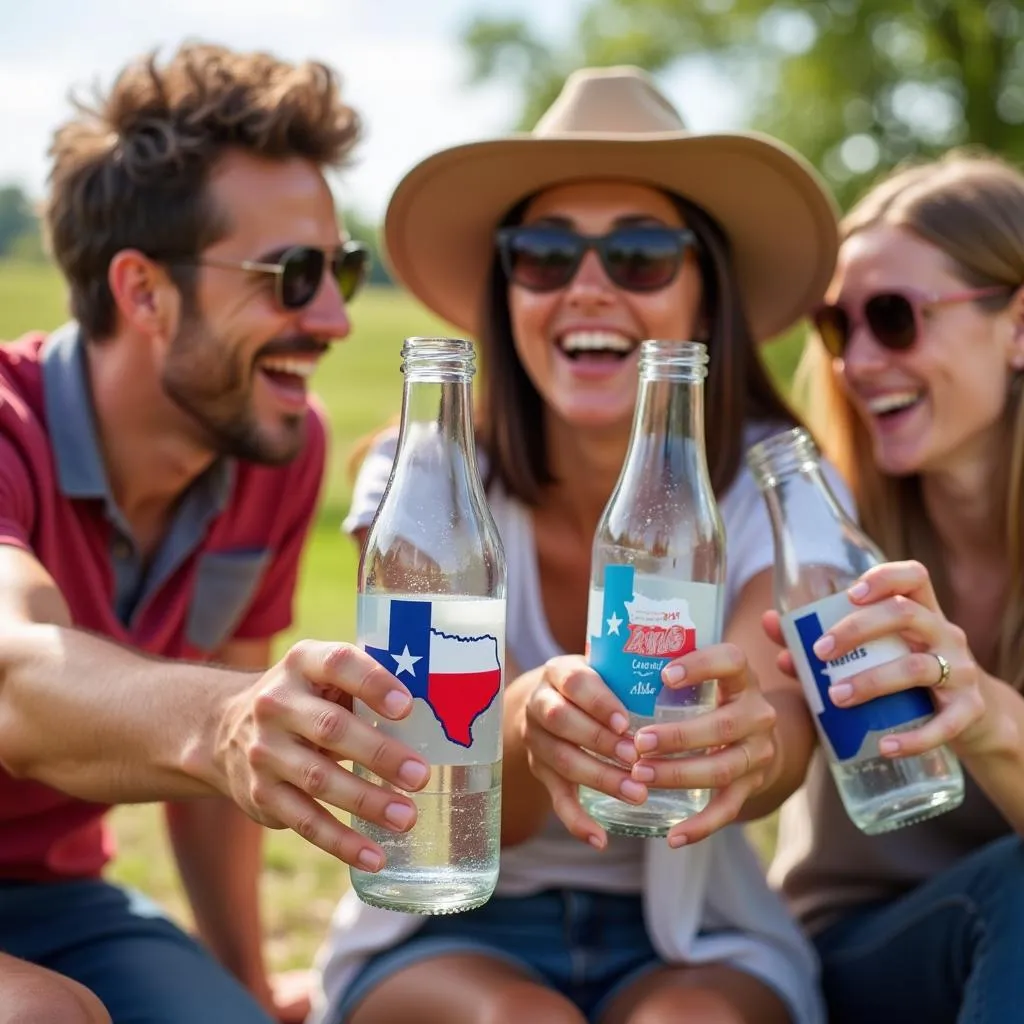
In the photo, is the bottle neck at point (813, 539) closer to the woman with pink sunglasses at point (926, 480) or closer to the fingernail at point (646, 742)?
the woman with pink sunglasses at point (926, 480)

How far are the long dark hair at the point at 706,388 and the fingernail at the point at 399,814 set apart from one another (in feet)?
5.12

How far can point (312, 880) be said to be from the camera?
531 centimetres

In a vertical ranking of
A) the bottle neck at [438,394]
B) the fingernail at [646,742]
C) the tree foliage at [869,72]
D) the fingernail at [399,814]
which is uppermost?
the tree foliage at [869,72]

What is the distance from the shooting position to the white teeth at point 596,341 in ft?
10.3

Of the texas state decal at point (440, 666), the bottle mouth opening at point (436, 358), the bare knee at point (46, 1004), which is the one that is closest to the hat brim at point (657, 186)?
the bottle mouth opening at point (436, 358)

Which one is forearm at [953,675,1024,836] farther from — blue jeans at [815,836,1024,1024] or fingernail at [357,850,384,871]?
fingernail at [357,850,384,871]

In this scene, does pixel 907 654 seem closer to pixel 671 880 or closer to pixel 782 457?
pixel 782 457

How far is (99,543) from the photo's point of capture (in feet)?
10.5

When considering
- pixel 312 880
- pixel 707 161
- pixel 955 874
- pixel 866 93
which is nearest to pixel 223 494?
pixel 707 161

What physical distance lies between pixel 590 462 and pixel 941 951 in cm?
138

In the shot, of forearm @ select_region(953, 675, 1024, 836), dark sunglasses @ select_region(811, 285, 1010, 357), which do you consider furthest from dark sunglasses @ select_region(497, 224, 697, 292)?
forearm @ select_region(953, 675, 1024, 836)

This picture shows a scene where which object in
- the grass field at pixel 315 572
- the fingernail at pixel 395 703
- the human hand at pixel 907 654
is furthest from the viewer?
the grass field at pixel 315 572

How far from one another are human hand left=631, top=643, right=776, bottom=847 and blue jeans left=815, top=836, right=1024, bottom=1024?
2.47ft

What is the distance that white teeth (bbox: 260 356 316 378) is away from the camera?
138 inches
